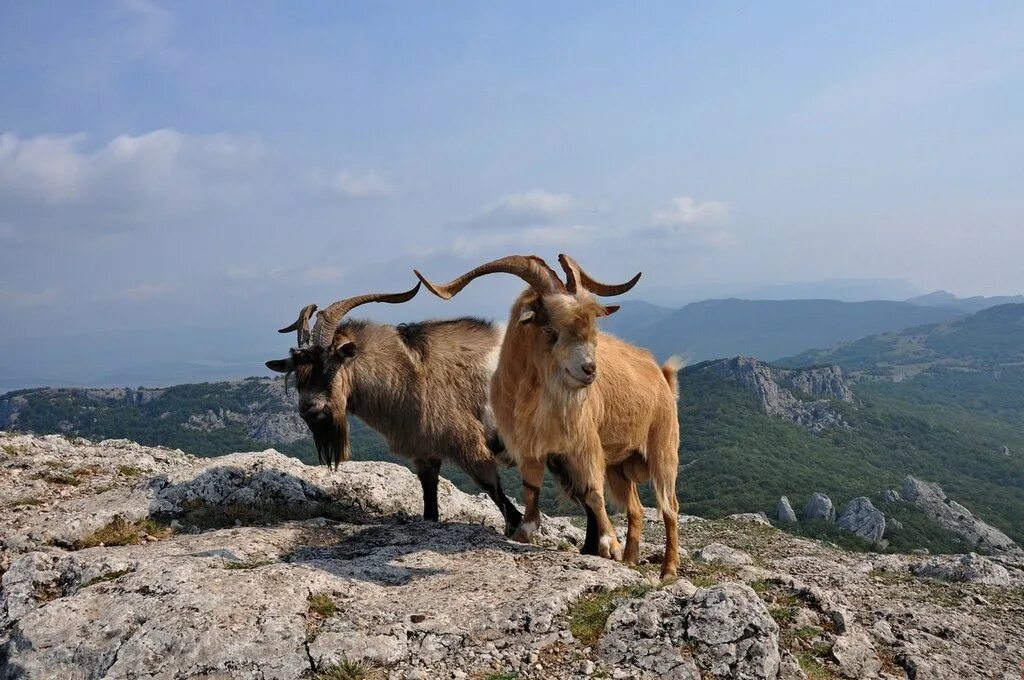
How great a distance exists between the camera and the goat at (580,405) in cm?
727

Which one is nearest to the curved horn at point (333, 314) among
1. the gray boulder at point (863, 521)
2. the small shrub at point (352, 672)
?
the small shrub at point (352, 672)

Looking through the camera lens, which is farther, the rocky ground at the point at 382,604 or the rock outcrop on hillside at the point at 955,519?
the rock outcrop on hillside at the point at 955,519

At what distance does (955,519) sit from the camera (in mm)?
59656

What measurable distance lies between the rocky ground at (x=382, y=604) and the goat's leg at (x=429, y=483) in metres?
1.12

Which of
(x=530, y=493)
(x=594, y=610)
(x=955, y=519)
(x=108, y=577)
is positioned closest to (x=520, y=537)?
(x=530, y=493)

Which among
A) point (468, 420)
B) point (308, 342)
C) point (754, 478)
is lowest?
point (754, 478)

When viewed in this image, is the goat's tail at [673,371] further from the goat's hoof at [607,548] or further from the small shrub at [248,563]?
the small shrub at [248,563]

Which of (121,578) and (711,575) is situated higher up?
(121,578)

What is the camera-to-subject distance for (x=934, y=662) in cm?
658

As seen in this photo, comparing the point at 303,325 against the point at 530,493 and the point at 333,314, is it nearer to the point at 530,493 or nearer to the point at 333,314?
the point at 333,314

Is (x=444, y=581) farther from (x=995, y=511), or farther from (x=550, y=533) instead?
(x=995, y=511)

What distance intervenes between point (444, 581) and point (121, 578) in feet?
10.5

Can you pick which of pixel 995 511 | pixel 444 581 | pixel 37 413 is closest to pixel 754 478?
pixel 995 511

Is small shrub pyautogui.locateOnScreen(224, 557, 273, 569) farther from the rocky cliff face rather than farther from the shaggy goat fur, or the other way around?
the rocky cliff face
